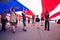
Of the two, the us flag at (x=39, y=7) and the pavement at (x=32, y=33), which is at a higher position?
the us flag at (x=39, y=7)

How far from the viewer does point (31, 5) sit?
1906 mm

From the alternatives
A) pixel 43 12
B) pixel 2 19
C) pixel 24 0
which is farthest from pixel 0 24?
pixel 43 12

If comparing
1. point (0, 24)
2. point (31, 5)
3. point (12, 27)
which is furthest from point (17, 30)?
point (31, 5)

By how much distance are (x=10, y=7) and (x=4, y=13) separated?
9 centimetres

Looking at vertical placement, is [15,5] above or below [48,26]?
above

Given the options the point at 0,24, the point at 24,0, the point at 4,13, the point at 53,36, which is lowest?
the point at 53,36

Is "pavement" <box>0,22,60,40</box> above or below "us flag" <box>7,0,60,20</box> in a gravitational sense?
below

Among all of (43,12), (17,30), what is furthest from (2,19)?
(43,12)

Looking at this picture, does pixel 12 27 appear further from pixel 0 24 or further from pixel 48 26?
pixel 48 26

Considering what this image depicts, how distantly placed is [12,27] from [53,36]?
45 centimetres

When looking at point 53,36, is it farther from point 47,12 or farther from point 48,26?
point 47,12

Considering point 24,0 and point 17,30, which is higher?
point 24,0

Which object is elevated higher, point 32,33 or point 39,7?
point 39,7

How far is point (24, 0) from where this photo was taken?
1.90 meters
